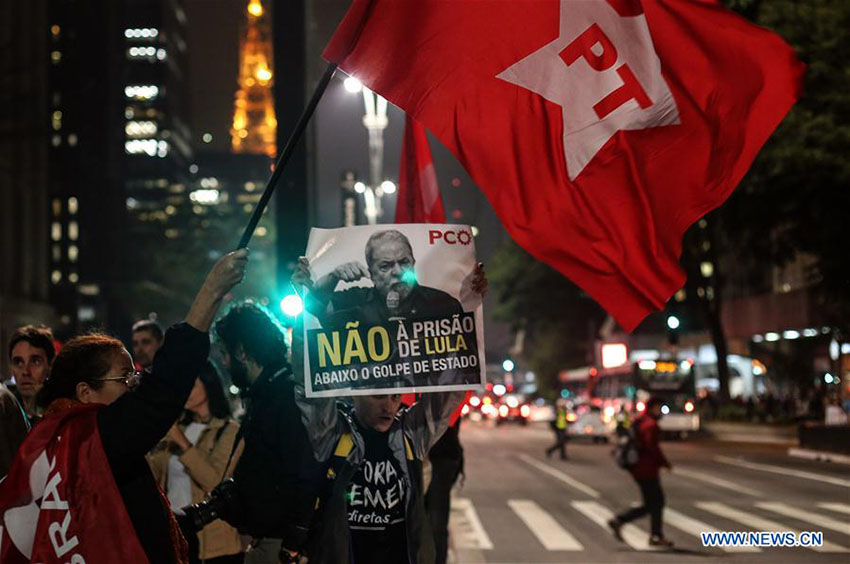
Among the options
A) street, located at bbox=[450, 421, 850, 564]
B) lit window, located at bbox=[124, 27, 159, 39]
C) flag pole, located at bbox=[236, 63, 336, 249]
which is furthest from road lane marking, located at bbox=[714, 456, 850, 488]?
lit window, located at bbox=[124, 27, 159, 39]

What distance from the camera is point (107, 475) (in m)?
4.18

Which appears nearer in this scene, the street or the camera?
the camera

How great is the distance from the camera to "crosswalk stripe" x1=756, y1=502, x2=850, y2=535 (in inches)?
679

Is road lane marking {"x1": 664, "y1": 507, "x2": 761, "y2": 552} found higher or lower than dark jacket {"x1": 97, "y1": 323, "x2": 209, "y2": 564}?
lower

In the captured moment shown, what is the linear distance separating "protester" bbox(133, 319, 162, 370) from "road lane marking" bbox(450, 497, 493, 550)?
7.23 m

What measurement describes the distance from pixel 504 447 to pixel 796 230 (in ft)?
46.4

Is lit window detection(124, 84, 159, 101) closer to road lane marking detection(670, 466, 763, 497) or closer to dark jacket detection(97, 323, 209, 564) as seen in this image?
road lane marking detection(670, 466, 763, 497)

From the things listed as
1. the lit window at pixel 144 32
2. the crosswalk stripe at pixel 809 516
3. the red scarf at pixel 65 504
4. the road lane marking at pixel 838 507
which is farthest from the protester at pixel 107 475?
the lit window at pixel 144 32

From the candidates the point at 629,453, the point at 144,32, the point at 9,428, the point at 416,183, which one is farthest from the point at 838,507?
the point at 144,32

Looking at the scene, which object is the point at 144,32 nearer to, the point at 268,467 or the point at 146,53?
the point at 146,53

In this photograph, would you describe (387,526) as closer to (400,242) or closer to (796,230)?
(400,242)

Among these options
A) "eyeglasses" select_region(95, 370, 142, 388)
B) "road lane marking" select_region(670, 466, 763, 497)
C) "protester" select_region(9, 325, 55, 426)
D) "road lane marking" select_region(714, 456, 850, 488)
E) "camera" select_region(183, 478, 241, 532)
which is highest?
"protester" select_region(9, 325, 55, 426)

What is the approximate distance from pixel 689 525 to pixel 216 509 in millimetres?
13277

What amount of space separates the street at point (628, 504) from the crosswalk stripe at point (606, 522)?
14 mm
